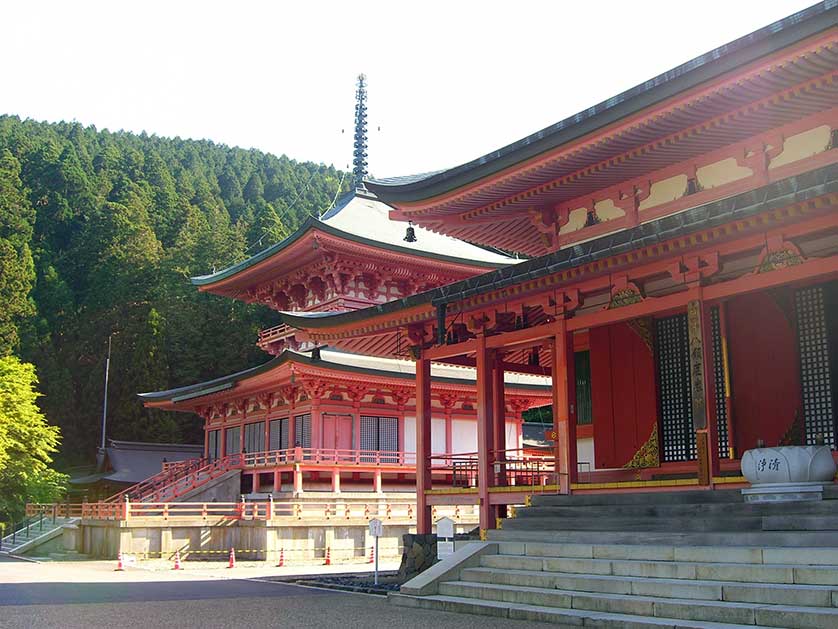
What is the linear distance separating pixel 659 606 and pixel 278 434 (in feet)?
90.9

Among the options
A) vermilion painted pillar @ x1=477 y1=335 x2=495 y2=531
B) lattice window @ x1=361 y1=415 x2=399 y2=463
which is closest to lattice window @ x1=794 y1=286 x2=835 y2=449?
vermilion painted pillar @ x1=477 y1=335 x2=495 y2=531

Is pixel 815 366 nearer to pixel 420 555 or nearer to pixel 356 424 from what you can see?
pixel 420 555

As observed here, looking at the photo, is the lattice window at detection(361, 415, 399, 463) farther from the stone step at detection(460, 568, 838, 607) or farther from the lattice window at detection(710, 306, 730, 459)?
the stone step at detection(460, 568, 838, 607)

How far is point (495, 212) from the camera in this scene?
18250mm

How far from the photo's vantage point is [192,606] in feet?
43.4

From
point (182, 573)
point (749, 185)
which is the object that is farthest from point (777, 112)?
point (182, 573)

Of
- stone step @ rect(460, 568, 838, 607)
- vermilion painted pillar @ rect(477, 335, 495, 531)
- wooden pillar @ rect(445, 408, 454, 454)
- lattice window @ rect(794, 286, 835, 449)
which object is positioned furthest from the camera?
wooden pillar @ rect(445, 408, 454, 454)

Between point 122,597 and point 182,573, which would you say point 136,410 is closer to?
point 182,573

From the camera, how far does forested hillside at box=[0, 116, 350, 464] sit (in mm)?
61500

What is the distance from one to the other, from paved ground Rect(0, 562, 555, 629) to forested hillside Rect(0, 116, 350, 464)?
41.3 m

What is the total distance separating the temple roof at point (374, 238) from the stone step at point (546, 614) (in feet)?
67.1

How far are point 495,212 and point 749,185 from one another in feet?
17.6

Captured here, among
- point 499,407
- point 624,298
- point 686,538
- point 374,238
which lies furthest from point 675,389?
point 374,238

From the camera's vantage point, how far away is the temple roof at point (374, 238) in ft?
111
